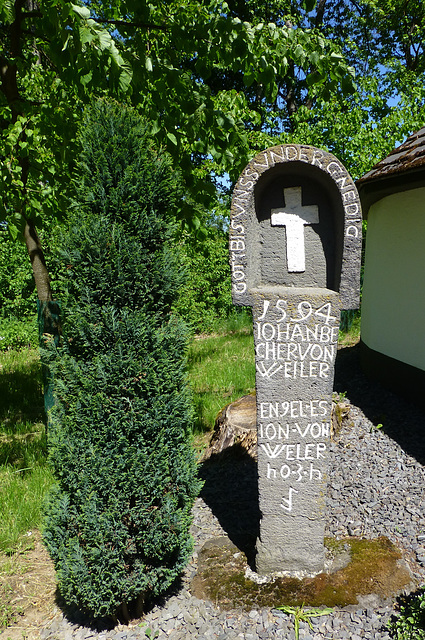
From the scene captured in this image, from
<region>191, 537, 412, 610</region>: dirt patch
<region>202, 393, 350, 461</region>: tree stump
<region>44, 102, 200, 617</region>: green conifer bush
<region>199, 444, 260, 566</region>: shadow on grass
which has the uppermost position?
<region>44, 102, 200, 617</region>: green conifer bush

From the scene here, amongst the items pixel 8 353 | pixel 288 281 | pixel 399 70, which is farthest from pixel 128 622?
pixel 399 70

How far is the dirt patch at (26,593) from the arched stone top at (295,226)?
7.67 feet

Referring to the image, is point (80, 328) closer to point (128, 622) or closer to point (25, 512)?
point (128, 622)

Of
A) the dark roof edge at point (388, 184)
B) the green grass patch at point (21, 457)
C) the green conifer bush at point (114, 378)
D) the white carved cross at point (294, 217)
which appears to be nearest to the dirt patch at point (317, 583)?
the green conifer bush at point (114, 378)

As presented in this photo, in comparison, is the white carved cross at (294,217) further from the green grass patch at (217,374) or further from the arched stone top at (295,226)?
the green grass patch at (217,374)

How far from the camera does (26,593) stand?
3.04 meters

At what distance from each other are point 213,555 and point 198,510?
61cm

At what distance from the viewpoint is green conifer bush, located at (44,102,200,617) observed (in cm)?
239

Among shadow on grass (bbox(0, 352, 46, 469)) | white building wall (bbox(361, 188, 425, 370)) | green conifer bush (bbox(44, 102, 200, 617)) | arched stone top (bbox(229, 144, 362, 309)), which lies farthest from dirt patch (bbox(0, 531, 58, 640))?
white building wall (bbox(361, 188, 425, 370))

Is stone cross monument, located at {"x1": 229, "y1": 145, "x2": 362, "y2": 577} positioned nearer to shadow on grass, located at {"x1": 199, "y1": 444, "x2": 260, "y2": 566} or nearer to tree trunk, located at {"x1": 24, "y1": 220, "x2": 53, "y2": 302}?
shadow on grass, located at {"x1": 199, "y1": 444, "x2": 260, "y2": 566}

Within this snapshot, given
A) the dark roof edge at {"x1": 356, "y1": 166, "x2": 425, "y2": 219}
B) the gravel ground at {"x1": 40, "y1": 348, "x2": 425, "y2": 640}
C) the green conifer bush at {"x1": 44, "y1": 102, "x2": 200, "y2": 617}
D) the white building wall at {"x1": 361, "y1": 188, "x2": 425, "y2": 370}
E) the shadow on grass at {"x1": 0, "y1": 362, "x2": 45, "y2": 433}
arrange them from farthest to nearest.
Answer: the shadow on grass at {"x1": 0, "y1": 362, "x2": 45, "y2": 433}, the white building wall at {"x1": 361, "y1": 188, "x2": 425, "y2": 370}, the dark roof edge at {"x1": 356, "y1": 166, "x2": 425, "y2": 219}, the gravel ground at {"x1": 40, "y1": 348, "x2": 425, "y2": 640}, the green conifer bush at {"x1": 44, "y1": 102, "x2": 200, "y2": 617}

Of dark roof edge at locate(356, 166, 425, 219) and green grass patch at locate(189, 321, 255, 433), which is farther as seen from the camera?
green grass patch at locate(189, 321, 255, 433)

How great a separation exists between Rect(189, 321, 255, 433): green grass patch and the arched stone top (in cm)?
229

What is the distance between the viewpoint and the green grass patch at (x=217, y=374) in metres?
5.97
